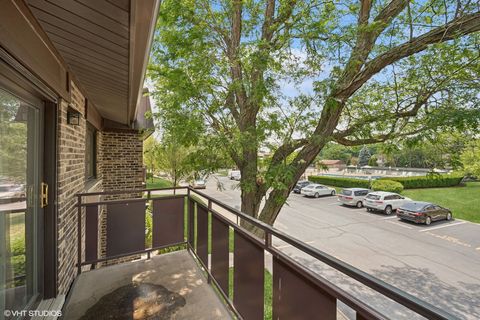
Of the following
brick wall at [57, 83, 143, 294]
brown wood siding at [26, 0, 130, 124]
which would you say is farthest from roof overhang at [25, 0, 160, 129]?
brick wall at [57, 83, 143, 294]

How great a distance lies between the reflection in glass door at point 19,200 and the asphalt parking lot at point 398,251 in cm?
323

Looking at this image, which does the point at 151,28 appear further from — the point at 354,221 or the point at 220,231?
the point at 354,221

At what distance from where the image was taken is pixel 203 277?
9.79 feet

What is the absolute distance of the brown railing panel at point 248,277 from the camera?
1821mm

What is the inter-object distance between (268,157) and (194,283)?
2.94 m

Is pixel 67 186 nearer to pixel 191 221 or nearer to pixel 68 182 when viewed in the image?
pixel 68 182

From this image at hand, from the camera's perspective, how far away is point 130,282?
9.36 ft

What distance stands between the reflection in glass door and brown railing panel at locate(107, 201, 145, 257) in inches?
56.6

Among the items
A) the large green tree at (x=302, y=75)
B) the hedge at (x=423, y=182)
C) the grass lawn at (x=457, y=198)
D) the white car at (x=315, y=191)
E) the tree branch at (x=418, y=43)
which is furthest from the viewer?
the hedge at (x=423, y=182)

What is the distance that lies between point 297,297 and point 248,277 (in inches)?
24.5

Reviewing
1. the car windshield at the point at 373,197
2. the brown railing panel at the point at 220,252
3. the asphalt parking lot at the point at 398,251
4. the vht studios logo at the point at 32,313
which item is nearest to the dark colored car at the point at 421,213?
the asphalt parking lot at the point at 398,251

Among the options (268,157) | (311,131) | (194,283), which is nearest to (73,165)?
(194,283)

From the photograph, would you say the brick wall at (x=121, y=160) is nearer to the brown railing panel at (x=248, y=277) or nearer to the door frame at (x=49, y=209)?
the door frame at (x=49, y=209)

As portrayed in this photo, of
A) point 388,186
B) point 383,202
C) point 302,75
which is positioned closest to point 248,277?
point 302,75
